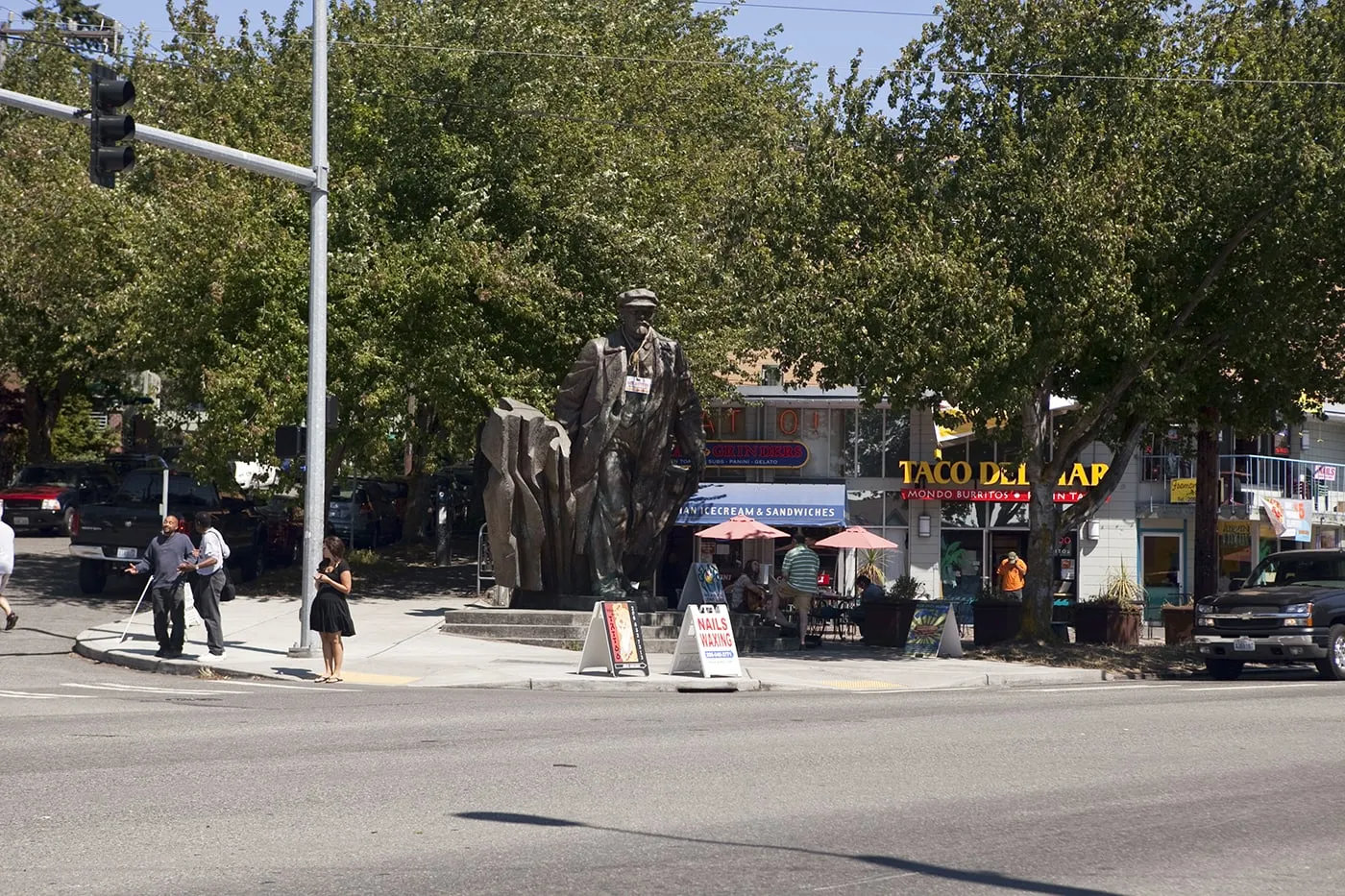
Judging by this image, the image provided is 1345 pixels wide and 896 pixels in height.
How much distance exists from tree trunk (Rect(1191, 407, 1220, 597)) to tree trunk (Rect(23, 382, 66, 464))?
111ft

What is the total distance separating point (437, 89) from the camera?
2973 cm

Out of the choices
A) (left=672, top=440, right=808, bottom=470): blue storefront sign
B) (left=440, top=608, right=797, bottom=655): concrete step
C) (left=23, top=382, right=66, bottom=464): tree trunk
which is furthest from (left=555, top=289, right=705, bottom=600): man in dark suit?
(left=23, top=382, right=66, bottom=464): tree trunk

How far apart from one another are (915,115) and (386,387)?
9743 millimetres

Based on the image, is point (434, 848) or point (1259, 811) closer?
point (434, 848)

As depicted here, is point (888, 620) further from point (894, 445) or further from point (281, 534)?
point (281, 534)

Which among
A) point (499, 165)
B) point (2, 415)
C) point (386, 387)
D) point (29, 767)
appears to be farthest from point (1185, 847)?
point (2, 415)

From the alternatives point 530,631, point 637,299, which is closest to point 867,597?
point 530,631

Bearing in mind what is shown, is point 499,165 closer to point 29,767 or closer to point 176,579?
point 176,579

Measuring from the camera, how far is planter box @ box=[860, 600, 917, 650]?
85.7 ft

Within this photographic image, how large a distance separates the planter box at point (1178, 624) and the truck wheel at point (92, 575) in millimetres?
18031

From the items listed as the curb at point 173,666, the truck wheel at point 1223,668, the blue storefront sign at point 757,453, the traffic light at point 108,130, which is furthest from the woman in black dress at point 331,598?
the blue storefront sign at point 757,453

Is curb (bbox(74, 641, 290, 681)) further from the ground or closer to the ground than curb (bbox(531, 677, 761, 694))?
further from the ground

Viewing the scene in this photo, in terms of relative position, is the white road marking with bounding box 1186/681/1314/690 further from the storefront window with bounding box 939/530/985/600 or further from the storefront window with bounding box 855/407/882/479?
the storefront window with bounding box 855/407/882/479

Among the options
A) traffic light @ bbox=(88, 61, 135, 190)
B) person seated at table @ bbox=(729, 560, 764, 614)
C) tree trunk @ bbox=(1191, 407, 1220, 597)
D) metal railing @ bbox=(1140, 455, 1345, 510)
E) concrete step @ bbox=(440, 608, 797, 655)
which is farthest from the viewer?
→ metal railing @ bbox=(1140, 455, 1345, 510)
